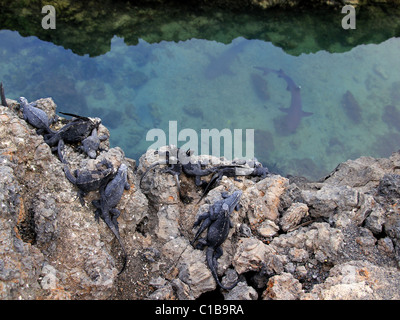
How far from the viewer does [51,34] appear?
10156mm

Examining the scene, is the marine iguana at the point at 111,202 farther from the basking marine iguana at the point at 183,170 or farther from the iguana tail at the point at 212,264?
the iguana tail at the point at 212,264

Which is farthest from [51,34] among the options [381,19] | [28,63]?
[381,19]

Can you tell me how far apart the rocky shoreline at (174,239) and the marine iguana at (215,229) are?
4.0 inches

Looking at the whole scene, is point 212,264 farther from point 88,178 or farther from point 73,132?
point 73,132

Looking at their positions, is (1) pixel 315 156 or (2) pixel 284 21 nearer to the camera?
(1) pixel 315 156

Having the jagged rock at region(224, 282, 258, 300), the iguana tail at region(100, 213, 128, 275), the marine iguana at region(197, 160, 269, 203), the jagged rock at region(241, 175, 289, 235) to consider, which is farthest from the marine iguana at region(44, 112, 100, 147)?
the jagged rock at region(224, 282, 258, 300)

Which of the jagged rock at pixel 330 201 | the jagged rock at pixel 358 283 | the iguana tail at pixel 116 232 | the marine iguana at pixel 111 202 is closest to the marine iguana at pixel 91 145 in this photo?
the marine iguana at pixel 111 202

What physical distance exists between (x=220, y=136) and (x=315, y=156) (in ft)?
8.44

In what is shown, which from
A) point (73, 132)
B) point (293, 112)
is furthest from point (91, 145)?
point (293, 112)

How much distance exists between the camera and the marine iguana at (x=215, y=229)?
486 cm

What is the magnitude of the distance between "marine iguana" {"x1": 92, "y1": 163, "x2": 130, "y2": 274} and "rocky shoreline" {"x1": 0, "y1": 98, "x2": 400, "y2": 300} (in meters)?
0.12

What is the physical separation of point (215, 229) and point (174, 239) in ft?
2.09

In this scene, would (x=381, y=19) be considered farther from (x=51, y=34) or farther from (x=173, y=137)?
(x=51, y=34)

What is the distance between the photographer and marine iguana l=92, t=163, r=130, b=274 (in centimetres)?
489
